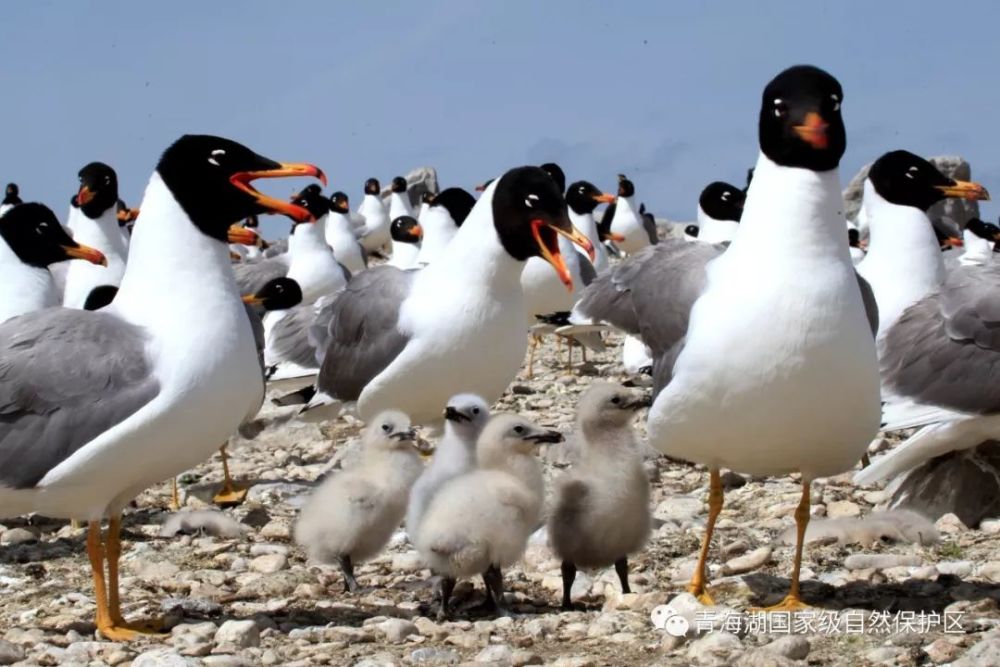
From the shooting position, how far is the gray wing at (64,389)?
5.97m

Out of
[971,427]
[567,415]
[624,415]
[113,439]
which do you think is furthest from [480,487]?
[567,415]

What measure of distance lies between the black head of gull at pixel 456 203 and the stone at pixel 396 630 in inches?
595

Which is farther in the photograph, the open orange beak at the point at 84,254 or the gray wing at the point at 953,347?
the open orange beak at the point at 84,254

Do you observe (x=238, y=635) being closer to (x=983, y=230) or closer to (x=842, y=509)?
(x=842, y=509)

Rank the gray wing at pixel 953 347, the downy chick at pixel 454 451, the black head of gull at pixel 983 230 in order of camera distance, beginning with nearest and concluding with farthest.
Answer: the downy chick at pixel 454 451
the gray wing at pixel 953 347
the black head of gull at pixel 983 230

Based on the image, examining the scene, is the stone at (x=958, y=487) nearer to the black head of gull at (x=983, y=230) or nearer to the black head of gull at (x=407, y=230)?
the black head of gull at (x=407, y=230)

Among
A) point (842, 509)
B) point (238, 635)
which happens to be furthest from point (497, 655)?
point (842, 509)

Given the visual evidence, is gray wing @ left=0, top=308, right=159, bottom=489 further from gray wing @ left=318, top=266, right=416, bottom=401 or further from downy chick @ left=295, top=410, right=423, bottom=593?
gray wing @ left=318, top=266, right=416, bottom=401

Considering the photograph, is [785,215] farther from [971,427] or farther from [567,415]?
[567,415]

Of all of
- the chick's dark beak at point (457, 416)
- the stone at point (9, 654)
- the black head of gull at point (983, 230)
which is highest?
the chick's dark beak at point (457, 416)

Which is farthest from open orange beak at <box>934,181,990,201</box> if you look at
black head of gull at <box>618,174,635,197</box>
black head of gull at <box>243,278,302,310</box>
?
black head of gull at <box>618,174,635,197</box>

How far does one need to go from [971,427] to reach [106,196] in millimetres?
A: 9922

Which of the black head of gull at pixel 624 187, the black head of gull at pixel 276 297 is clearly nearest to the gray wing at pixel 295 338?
the black head of gull at pixel 276 297

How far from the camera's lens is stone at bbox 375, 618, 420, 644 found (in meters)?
5.85
